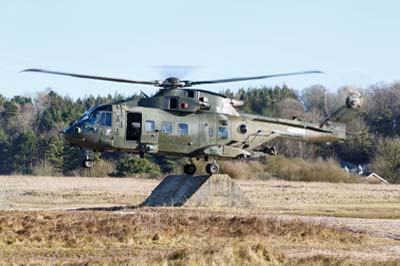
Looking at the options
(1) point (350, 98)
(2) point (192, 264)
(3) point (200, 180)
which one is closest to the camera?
(2) point (192, 264)

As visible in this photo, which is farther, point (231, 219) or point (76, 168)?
point (76, 168)

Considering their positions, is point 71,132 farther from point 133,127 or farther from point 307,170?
point 307,170

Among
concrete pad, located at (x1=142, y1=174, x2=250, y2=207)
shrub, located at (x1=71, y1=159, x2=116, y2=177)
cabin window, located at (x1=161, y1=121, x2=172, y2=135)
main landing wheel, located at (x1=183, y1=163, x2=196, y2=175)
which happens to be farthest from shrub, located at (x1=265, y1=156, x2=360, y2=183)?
cabin window, located at (x1=161, y1=121, x2=172, y2=135)

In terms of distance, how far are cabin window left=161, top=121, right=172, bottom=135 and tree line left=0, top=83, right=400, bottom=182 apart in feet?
60.3

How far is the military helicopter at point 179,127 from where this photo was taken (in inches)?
1465

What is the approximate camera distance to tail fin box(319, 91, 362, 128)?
1663 inches

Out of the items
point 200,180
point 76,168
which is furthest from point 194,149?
point 76,168

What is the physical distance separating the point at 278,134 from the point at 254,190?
14.3 meters

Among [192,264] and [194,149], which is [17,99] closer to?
[194,149]

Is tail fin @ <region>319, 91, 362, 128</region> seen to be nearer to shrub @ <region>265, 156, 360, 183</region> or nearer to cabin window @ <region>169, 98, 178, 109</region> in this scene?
cabin window @ <region>169, 98, 178, 109</region>

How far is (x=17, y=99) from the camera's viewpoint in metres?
115

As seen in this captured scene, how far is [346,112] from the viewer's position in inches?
1672

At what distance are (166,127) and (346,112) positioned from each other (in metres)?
8.88

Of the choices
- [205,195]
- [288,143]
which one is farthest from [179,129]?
[288,143]
